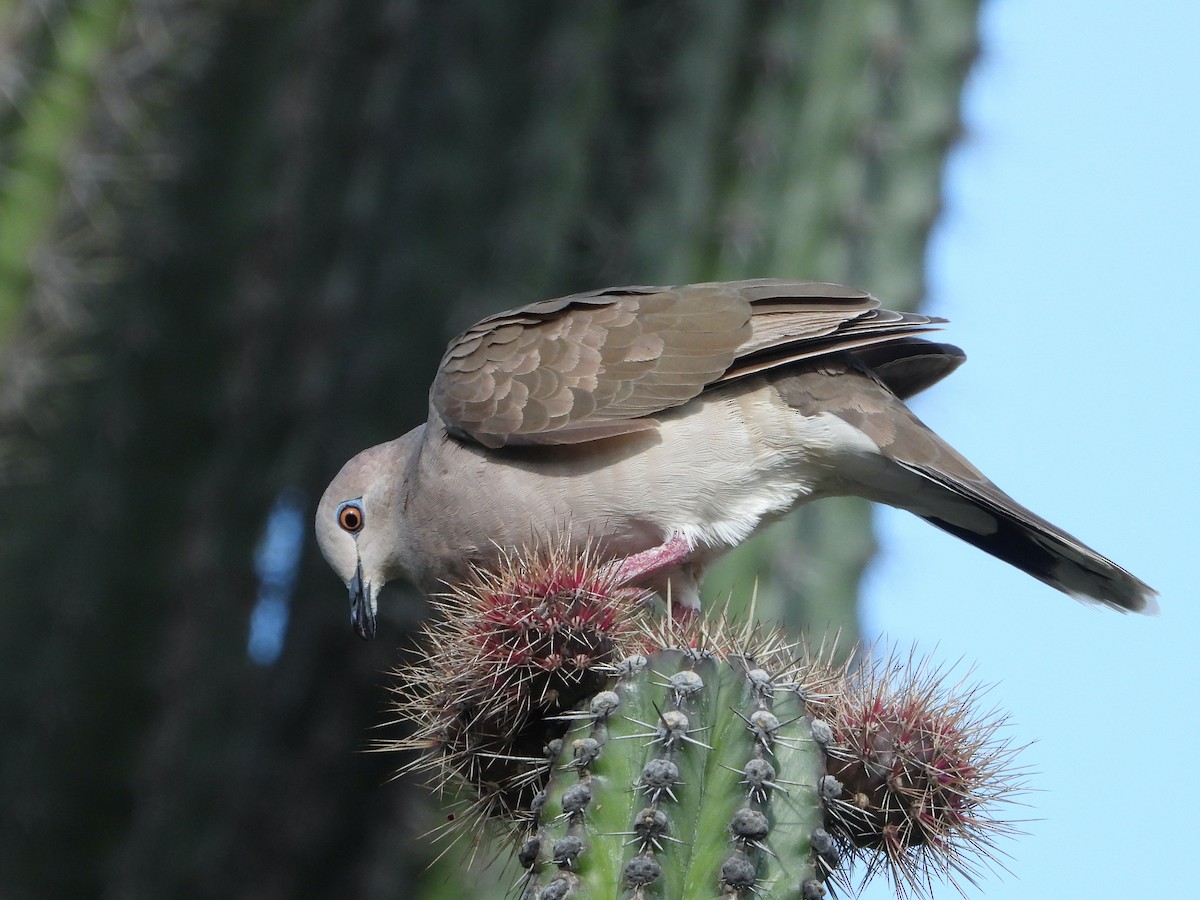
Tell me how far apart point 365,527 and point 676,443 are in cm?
114

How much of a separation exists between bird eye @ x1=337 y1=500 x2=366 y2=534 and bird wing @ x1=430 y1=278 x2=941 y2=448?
1.55 feet

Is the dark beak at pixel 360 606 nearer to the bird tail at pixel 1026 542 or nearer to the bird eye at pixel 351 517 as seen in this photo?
the bird eye at pixel 351 517

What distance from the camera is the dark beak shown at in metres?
4.45

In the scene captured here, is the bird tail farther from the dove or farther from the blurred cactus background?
the blurred cactus background

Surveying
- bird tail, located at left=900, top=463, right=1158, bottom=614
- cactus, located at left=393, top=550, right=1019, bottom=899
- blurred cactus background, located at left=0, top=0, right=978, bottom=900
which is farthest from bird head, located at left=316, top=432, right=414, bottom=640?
bird tail, located at left=900, top=463, right=1158, bottom=614

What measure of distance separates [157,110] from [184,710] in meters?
2.63

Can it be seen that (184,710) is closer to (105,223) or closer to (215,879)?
(215,879)

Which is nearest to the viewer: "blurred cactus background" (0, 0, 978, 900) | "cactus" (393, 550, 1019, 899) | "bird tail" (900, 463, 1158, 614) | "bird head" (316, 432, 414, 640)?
"cactus" (393, 550, 1019, 899)

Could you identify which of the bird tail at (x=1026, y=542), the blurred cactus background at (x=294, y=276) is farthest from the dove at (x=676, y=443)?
the blurred cactus background at (x=294, y=276)

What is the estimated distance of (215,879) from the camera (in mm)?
5562

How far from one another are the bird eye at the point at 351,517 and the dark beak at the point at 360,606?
0.42ft

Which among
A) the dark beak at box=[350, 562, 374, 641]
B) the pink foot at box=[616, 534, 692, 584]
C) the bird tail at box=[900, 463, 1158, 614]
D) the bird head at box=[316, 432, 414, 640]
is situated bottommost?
the dark beak at box=[350, 562, 374, 641]

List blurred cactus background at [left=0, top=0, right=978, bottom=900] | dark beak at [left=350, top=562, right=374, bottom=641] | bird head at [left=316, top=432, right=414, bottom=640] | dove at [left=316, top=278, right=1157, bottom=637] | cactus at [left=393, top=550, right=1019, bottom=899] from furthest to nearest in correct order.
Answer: blurred cactus background at [left=0, top=0, right=978, bottom=900]
bird head at [left=316, top=432, right=414, bottom=640]
dark beak at [left=350, top=562, right=374, bottom=641]
dove at [left=316, top=278, right=1157, bottom=637]
cactus at [left=393, top=550, right=1019, bottom=899]

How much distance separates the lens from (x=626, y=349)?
14.3 feet
